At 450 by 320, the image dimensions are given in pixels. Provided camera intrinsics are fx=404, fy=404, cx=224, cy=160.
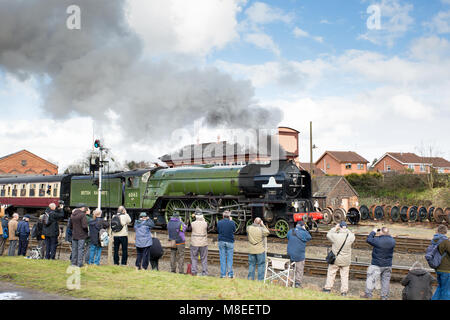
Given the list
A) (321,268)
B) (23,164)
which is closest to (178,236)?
(321,268)

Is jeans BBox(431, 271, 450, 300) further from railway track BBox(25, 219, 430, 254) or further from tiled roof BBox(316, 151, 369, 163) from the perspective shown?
tiled roof BBox(316, 151, 369, 163)

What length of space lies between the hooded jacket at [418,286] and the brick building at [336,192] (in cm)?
2528

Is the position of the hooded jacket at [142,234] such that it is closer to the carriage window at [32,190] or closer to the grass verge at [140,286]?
the grass verge at [140,286]

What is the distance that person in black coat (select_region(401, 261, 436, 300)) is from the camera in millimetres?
6898

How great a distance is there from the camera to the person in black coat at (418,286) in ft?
22.6

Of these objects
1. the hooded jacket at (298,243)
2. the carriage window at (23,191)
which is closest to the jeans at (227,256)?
the hooded jacket at (298,243)

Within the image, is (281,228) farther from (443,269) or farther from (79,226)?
(443,269)

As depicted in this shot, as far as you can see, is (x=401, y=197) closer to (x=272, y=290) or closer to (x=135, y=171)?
(x=135, y=171)

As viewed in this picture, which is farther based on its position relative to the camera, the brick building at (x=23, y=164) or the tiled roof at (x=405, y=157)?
the tiled roof at (x=405, y=157)

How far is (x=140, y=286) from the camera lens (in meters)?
7.86

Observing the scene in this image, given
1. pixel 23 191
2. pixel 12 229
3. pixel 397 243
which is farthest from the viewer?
pixel 23 191

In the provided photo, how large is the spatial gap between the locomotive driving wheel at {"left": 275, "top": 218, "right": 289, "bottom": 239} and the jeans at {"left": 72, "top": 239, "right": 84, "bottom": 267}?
930 cm

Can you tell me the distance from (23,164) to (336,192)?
50.0m
